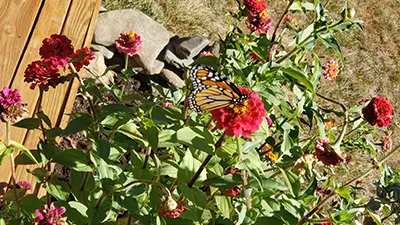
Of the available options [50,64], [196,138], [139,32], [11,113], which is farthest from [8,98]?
[139,32]

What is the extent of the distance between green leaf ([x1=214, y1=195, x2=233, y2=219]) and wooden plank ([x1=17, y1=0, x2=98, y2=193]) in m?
0.99

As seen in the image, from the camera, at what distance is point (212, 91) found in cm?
129

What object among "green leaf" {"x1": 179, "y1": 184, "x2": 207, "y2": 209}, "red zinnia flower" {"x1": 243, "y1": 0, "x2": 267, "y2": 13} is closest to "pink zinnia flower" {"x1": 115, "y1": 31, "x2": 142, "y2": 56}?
"red zinnia flower" {"x1": 243, "y1": 0, "x2": 267, "y2": 13}

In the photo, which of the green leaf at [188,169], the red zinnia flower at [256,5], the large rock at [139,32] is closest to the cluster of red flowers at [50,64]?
the green leaf at [188,169]

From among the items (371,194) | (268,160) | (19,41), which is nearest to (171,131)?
(268,160)

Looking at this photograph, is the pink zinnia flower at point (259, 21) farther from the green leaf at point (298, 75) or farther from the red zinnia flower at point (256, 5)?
the green leaf at point (298, 75)

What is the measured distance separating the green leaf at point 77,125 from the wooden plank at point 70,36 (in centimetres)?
81

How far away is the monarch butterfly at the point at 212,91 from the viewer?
1220 millimetres

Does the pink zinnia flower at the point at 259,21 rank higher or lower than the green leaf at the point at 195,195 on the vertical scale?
higher

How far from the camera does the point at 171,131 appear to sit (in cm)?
146

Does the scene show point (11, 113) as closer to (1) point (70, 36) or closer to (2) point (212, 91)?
(2) point (212, 91)

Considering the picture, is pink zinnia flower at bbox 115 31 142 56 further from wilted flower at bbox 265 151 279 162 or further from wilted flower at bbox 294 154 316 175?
wilted flower at bbox 294 154 316 175

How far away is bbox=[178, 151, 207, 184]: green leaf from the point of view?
1.39m

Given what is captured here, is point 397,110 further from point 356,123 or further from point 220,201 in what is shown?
point 220,201
